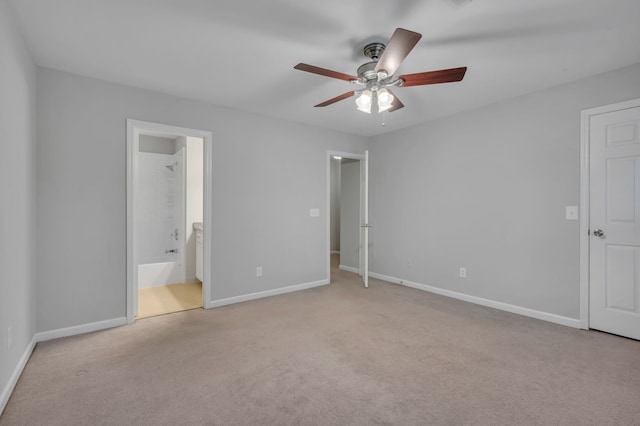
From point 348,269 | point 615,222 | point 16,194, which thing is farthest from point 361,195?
point 16,194

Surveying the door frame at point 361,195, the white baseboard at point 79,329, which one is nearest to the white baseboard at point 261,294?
the door frame at point 361,195

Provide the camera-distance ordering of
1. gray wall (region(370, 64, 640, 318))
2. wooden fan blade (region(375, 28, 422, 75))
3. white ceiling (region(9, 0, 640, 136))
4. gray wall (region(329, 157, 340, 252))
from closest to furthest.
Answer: wooden fan blade (region(375, 28, 422, 75)) < white ceiling (region(9, 0, 640, 136)) < gray wall (region(370, 64, 640, 318)) < gray wall (region(329, 157, 340, 252))

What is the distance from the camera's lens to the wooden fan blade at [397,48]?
65.6 inches

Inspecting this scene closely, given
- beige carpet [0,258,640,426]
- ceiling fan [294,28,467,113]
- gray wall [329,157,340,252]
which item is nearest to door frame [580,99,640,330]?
beige carpet [0,258,640,426]

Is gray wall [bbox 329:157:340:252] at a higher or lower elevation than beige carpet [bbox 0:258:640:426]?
higher

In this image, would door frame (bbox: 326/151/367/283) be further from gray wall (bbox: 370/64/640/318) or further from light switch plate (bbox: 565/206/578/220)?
light switch plate (bbox: 565/206/578/220)

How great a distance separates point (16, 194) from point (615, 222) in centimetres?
490

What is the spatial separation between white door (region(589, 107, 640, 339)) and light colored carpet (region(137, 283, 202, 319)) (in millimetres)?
4229

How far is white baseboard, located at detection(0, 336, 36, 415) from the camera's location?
1785 millimetres

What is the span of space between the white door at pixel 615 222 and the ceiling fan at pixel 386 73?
1.91 m

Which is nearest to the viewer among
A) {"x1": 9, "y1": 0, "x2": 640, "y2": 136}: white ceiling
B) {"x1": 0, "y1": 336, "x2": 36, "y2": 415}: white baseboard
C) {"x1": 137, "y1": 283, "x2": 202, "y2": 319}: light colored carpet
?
{"x1": 0, "y1": 336, "x2": 36, "y2": 415}: white baseboard

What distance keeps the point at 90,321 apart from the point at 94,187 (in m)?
1.28

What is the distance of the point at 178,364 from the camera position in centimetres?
232

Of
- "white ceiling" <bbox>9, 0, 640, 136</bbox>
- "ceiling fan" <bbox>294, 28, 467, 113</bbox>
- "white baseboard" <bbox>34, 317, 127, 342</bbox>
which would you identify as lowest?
"white baseboard" <bbox>34, 317, 127, 342</bbox>
